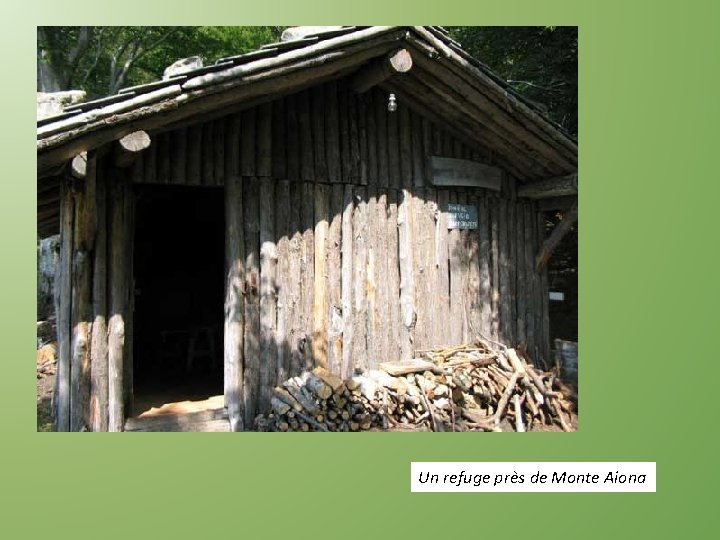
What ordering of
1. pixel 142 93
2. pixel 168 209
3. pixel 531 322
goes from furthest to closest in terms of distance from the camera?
pixel 168 209, pixel 531 322, pixel 142 93

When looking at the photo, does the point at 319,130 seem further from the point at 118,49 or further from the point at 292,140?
the point at 118,49

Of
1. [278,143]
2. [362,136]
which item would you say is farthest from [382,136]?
[278,143]

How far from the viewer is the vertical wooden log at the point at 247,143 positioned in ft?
19.8

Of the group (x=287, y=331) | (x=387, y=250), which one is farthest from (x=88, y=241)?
(x=387, y=250)

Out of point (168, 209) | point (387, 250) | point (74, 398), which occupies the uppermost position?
point (168, 209)

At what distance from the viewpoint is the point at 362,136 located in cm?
671

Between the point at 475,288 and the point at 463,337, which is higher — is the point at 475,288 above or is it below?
above

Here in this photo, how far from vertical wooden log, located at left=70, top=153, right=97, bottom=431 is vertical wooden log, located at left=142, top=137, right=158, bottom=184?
63 cm

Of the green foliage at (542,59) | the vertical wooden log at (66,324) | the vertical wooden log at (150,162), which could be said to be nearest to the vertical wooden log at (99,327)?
the vertical wooden log at (66,324)

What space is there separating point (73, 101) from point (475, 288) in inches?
214

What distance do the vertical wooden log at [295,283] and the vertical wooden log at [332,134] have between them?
51 centimetres

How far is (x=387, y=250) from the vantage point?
6.80m

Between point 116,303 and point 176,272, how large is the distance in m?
5.48

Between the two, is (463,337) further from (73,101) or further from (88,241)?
(73,101)
